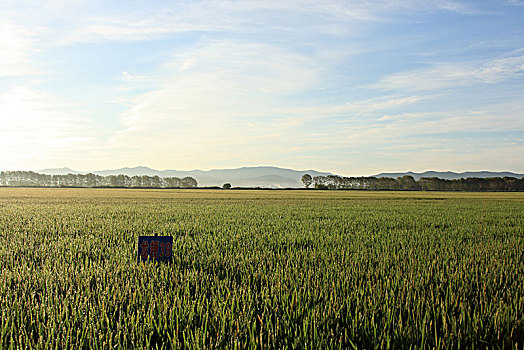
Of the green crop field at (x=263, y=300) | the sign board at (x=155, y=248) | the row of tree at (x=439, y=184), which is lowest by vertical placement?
the green crop field at (x=263, y=300)

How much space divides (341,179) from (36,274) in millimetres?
137594

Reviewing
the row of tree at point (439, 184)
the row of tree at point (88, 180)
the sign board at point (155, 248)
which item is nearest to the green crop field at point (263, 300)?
the sign board at point (155, 248)

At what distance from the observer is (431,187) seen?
111m

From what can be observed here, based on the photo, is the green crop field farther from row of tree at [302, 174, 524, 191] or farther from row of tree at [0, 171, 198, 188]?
row of tree at [0, 171, 198, 188]

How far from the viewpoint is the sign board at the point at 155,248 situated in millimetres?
5723

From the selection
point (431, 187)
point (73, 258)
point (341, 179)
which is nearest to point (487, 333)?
point (73, 258)

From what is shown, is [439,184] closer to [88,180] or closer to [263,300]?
[263,300]

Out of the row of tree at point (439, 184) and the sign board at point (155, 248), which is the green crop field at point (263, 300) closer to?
the sign board at point (155, 248)

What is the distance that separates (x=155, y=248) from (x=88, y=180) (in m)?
172

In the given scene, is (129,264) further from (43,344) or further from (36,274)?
(43,344)

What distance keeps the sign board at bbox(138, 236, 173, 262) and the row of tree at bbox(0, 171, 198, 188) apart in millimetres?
139344

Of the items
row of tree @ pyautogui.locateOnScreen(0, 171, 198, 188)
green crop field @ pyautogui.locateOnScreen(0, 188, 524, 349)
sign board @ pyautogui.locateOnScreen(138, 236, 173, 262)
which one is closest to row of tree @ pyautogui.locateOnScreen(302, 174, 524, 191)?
row of tree @ pyautogui.locateOnScreen(0, 171, 198, 188)

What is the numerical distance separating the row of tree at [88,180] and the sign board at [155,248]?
139 m

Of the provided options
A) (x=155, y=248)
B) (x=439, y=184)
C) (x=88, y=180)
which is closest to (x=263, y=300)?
(x=155, y=248)
